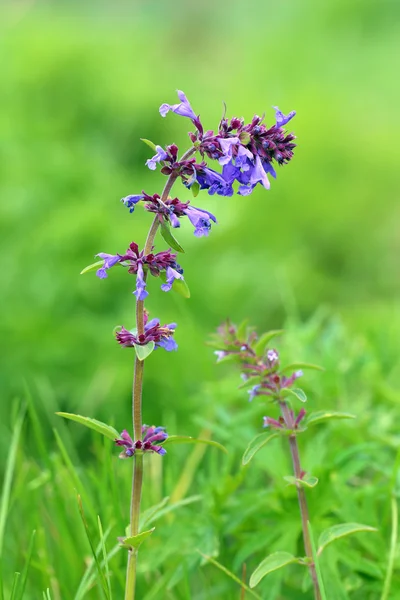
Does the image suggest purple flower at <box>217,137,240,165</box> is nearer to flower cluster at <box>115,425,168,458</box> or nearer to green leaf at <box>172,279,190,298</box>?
green leaf at <box>172,279,190,298</box>

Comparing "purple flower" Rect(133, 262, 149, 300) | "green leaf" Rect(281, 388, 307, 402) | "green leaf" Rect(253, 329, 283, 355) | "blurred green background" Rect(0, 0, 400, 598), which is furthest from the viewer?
"blurred green background" Rect(0, 0, 400, 598)

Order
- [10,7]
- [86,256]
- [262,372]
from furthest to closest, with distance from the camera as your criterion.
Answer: [10,7], [86,256], [262,372]

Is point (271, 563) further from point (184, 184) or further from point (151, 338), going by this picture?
point (184, 184)

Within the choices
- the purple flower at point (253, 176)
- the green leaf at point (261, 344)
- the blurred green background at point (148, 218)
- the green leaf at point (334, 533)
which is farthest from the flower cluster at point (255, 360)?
the blurred green background at point (148, 218)

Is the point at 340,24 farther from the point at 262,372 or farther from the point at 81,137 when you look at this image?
the point at 262,372

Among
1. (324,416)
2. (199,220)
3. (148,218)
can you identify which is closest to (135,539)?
(324,416)

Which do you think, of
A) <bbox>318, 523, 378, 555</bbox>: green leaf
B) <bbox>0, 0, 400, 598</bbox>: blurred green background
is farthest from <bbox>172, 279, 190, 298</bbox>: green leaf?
<bbox>0, 0, 400, 598</bbox>: blurred green background

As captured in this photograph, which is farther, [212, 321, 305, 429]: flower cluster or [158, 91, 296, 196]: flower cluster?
[212, 321, 305, 429]: flower cluster

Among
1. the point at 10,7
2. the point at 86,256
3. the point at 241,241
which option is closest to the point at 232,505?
the point at 86,256
